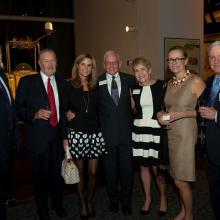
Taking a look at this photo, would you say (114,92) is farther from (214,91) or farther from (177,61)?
(214,91)

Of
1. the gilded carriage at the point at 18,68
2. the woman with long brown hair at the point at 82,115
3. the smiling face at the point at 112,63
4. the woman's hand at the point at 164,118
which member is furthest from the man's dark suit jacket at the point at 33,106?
the gilded carriage at the point at 18,68

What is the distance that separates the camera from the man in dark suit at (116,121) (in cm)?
316

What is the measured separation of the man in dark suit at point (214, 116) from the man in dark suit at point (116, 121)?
93 cm

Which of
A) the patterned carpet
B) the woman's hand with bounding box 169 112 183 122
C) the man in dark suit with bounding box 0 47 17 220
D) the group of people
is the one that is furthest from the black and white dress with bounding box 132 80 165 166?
the man in dark suit with bounding box 0 47 17 220

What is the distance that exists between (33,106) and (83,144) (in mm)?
615

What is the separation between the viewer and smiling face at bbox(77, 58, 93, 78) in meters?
3.05

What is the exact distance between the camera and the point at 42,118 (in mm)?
2906

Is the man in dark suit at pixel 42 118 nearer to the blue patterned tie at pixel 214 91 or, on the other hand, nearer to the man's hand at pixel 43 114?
the man's hand at pixel 43 114

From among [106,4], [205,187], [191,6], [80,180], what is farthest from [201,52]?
[80,180]

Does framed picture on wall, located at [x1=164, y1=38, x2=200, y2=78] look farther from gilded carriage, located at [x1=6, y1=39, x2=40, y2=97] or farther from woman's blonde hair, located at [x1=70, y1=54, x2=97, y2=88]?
woman's blonde hair, located at [x1=70, y1=54, x2=97, y2=88]

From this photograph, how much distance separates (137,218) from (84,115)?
1.20 metres

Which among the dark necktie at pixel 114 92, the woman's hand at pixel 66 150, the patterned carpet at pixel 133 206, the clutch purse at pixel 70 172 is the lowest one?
the patterned carpet at pixel 133 206

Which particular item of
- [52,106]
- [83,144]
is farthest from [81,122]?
[52,106]

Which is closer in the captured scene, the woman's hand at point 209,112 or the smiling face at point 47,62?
the woman's hand at point 209,112
